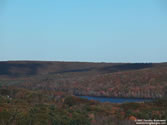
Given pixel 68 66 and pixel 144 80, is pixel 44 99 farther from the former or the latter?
pixel 68 66

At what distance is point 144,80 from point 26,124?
50992 mm

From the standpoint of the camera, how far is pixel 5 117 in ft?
53.4

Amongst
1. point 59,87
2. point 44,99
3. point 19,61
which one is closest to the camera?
point 44,99

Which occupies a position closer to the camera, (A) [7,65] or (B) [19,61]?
(A) [7,65]

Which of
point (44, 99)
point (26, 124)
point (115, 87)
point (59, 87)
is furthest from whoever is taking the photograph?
point (59, 87)

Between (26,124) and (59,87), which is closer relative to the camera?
(26,124)

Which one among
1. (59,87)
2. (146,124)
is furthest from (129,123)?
(59,87)

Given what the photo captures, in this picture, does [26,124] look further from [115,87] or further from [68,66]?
[68,66]

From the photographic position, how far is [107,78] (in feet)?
237

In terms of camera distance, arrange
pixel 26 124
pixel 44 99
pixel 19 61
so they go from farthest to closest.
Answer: pixel 19 61
pixel 44 99
pixel 26 124

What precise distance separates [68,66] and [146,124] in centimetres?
10745

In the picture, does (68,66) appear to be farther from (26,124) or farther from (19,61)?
(26,124)

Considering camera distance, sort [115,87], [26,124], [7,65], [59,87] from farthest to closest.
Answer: [7,65] < [59,87] < [115,87] < [26,124]

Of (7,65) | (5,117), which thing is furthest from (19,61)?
(5,117)
